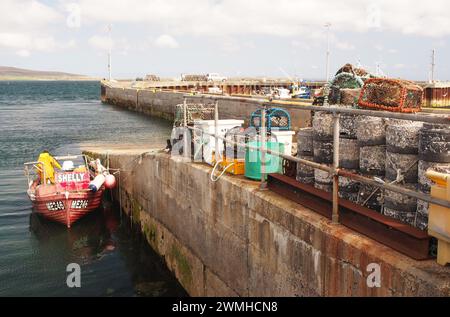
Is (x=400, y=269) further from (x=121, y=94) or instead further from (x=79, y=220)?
(x=121, y=94)

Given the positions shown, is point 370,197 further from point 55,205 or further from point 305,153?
point 55,205

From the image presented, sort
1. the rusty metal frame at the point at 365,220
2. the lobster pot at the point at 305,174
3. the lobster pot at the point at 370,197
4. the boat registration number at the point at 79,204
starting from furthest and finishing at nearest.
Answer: the boat registration number at the point at 79,204
the lobster pot at the point at 305,174
the lobster pot at the point at 370,197
the rusty metal frame at the point at 365,220

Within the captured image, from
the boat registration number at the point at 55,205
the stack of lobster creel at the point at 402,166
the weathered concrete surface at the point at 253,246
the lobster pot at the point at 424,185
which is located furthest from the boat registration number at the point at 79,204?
the lobster pot at the point at 424,185

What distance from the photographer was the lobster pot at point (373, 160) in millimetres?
5027

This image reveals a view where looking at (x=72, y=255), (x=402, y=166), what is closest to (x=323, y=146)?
(x=402, y=166)

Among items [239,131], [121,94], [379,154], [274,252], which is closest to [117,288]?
[239,131]

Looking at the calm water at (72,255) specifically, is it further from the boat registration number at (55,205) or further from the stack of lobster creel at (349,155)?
the stack of lobster creel at (349,155)

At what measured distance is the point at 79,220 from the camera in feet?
48.6

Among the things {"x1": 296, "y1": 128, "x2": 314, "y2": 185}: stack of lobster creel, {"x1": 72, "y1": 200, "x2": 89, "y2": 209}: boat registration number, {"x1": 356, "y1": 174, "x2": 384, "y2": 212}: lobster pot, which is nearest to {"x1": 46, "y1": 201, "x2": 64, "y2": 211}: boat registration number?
{"x1": 72, "y1": 200, "x2": 89, "y2": 209}: boat registration number

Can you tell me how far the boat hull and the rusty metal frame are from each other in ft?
32.3

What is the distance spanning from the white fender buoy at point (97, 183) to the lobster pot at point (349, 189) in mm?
10470

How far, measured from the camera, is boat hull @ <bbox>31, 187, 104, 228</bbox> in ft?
46.3

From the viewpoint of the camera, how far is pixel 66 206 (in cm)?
1421

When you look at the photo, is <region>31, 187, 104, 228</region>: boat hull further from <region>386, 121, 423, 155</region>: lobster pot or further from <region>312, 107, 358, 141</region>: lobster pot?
<region>386, 121, 423, 155</region>: lobster pot
